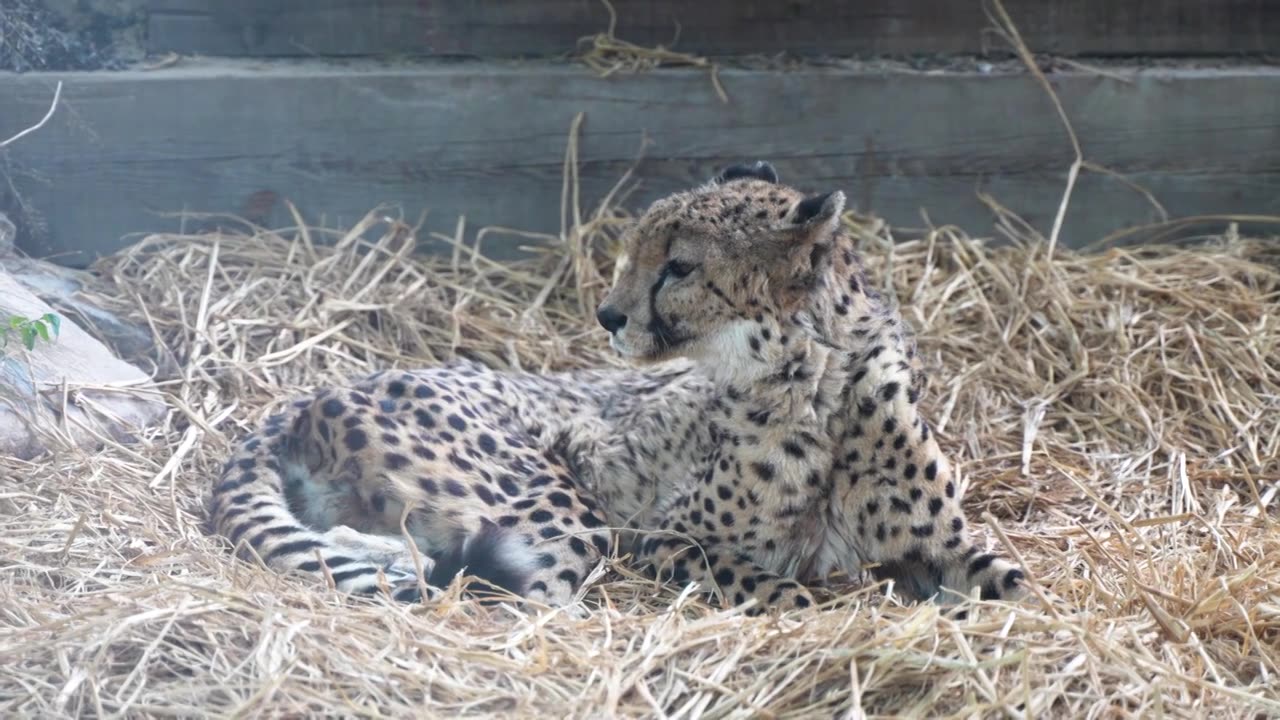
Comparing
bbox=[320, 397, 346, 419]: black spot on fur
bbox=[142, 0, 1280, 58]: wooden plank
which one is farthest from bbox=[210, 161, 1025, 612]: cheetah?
bbox=[142, 0, 1280, 58]: wooden plank

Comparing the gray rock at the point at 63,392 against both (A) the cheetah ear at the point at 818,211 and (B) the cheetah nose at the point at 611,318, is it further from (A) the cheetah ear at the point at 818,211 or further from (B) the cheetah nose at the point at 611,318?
(A) the cheetah ear at the point at 818,211

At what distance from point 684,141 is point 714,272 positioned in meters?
1.73

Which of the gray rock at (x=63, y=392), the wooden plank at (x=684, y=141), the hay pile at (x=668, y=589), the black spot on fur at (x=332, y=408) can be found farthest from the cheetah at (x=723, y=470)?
the wooden plank at (x=684, y=141)

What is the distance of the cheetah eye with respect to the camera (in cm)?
305

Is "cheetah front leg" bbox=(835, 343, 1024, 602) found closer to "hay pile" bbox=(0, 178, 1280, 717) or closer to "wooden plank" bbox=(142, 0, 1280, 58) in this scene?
"hay pile" bbox=(0, 178, 1280, 717)

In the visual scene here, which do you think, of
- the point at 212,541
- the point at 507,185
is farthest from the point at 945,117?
the point at 212,541

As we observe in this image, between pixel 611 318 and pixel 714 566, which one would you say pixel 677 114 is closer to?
pixel 611 318

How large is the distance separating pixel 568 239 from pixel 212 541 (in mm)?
1894

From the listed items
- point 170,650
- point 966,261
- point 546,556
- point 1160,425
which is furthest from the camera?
point 966,261

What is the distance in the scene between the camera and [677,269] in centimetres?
306

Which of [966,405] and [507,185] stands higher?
[507,185]

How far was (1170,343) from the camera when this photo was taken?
4148 millimetres

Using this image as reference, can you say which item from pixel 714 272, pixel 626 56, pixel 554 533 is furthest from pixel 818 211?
pixel 626 56

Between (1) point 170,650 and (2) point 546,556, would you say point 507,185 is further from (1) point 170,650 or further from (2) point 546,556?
(1) point 170,650
